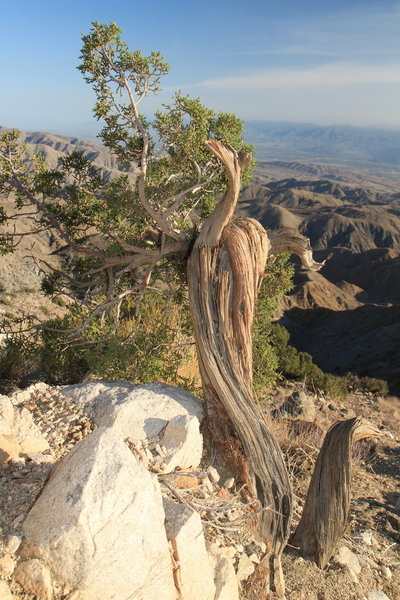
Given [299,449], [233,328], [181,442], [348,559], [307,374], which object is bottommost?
[307,374]

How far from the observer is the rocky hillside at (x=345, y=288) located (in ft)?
108

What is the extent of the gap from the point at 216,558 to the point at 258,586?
635 mm

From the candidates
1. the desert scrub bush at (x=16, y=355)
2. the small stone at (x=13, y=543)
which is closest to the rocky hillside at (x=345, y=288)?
the desert scrub bush at (x=16, y=355)

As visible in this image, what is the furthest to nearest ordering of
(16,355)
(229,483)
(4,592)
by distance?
(16,355), (229,483), (4,592)

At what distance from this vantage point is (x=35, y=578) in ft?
9.60

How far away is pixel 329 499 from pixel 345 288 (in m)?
55.9

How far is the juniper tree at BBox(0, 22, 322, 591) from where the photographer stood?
18.4 ft

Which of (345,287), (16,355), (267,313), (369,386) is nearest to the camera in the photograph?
(267,313)

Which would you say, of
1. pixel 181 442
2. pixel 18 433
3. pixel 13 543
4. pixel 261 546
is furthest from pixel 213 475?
pixel 13 543

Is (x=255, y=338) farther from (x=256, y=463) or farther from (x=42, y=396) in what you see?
(x=42, y=396)

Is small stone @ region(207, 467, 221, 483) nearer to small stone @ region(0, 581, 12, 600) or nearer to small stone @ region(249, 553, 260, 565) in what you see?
small stone @ region(249, 553, 260, 565)

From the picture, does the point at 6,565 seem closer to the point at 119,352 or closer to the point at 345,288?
the point at 119,352

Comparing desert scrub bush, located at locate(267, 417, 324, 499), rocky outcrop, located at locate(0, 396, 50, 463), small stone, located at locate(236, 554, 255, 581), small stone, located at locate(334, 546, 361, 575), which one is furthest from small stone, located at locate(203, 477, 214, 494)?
rocky outcrop, located at locate(0, 396, 50, 463)

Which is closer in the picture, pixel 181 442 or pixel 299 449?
pixel 181 442
